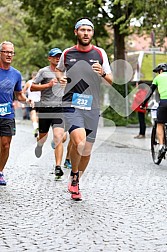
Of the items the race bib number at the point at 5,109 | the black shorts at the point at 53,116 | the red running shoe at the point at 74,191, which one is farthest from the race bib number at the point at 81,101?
the black shorts at the point at 53,116

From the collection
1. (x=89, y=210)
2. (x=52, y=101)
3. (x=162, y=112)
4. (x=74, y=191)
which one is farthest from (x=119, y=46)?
(x=89, y=210)

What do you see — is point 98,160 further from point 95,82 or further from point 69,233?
point 69,233

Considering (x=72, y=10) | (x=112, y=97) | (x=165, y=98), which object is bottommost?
(x=112, y=97)

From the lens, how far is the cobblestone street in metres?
5.32

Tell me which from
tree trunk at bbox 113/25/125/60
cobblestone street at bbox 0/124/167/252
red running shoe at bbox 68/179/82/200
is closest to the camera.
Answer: cobblestone street at bbox 0/124/167/252

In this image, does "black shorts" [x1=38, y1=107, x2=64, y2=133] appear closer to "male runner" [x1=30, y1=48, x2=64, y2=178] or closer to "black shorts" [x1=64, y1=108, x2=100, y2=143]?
"male runner" [x1=30, y1=48, x2=64, y2=178]

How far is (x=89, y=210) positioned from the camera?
682cm

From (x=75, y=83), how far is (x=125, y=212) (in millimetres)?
1679

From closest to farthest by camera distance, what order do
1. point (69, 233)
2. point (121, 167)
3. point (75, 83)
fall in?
point (69, 233) → point (75, 83) → point (121, 167)

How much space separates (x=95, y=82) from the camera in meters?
7.60

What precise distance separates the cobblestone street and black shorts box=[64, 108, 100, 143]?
817 mm

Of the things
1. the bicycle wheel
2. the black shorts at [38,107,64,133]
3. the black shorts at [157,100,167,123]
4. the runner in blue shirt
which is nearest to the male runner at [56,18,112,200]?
the runner in blue shirt

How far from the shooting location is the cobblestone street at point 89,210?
532 centimetres

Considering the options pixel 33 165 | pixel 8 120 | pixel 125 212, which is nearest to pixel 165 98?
pixel 33 165
